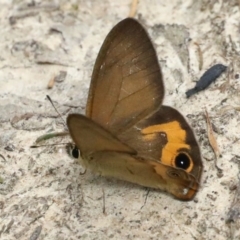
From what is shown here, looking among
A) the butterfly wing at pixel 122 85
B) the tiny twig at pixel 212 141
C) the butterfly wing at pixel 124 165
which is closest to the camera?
the butterfly wing at pixel 124 165

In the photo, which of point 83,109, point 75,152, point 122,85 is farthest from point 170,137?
point 83,109

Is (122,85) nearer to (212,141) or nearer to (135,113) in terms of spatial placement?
(135,113)

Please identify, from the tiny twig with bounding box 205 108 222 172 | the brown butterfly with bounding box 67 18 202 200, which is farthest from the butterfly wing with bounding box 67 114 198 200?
the tiny twig with bounding box 205 108 222 172

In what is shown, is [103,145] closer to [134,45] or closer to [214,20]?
[134,45]

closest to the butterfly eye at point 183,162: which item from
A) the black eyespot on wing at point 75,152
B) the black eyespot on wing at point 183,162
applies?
the black eyespot on wing at point 183,162

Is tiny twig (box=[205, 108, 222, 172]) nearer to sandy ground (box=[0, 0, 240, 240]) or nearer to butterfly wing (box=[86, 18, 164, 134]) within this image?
sandy ground (box=[0, 0, 240, 240])

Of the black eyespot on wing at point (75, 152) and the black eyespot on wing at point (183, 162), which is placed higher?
the black eyespot on wing at point (183, 162)

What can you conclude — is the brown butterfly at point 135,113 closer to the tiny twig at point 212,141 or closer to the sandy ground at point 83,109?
the sandy ground at point 83,109

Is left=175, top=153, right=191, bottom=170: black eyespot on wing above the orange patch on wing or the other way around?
the other way around
